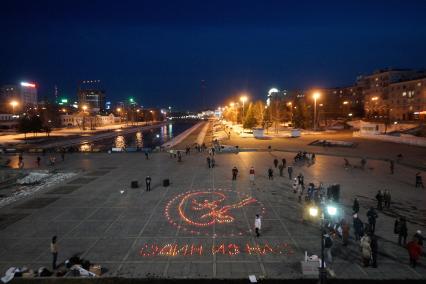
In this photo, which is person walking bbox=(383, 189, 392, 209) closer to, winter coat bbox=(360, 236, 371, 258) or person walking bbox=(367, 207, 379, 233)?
person walking bbox=(367, 207, 379, 233)

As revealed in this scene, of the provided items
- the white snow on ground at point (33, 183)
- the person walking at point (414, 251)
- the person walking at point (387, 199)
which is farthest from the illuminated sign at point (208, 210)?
the white snow on ground at point (33, 183)

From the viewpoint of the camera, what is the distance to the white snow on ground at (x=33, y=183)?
81.0ft

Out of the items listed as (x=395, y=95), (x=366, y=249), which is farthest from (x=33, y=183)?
(x=395, y=95)

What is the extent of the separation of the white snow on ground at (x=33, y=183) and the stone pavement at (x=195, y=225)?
1.47m

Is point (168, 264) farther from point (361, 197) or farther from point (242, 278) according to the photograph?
point (361, 197)

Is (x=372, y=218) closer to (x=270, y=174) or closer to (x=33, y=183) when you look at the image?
(x=270, y=174)

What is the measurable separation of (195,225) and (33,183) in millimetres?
19360

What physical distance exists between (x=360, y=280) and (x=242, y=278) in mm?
4291

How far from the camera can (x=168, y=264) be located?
44.1ft

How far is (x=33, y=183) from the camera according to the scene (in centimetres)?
A: 2966

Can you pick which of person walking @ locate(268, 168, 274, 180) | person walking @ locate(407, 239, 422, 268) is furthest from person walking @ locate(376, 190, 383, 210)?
person walking @ locate(268, 168, 274, 180)

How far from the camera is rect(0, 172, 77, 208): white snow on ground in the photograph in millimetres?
24688

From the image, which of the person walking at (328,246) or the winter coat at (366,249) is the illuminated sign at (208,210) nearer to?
the person walking at (328,246)

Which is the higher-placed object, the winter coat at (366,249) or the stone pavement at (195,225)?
the winter coat at (366,249)
